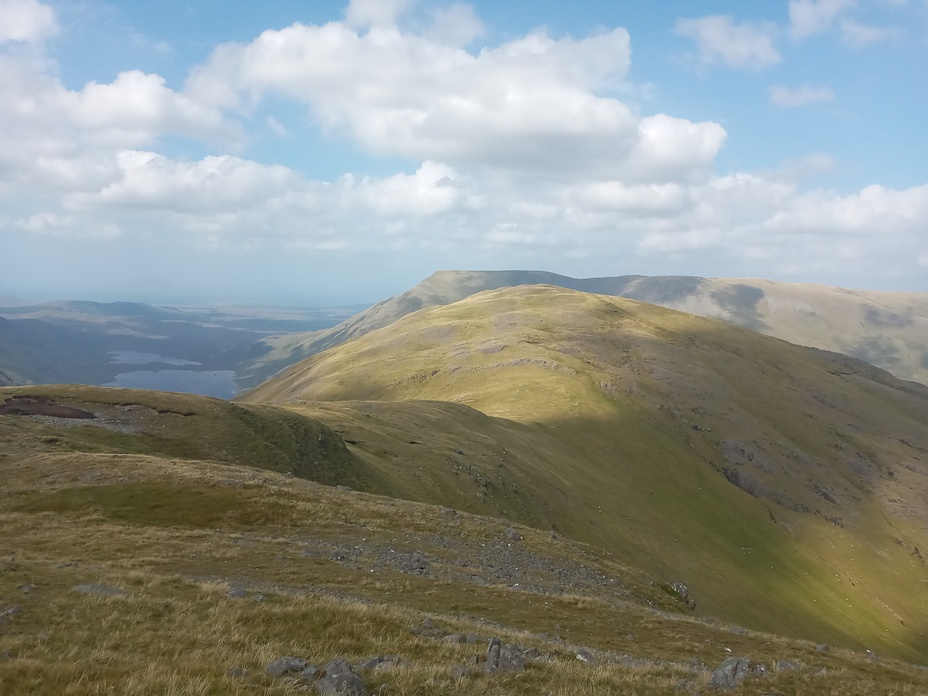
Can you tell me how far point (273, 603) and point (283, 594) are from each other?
1.99 m

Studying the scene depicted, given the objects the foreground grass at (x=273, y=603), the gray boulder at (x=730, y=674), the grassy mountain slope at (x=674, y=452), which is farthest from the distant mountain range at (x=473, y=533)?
the grassy mountain slope at (x=674, y=452)

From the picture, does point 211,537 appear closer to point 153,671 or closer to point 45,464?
point 45,464

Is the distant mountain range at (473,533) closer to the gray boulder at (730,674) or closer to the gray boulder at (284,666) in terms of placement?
the gray boulder at (284,666)

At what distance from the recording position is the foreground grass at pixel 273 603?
13.3 meters

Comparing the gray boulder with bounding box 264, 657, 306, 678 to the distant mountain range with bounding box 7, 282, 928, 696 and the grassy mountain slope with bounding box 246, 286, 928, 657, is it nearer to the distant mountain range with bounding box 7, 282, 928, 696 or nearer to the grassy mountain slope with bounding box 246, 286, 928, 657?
the distant mountain range with bounding box 7, 282, 928, 696

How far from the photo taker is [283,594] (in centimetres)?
2062

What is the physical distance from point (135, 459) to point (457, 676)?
35274 millimetres

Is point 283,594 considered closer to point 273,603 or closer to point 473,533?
point 273,603

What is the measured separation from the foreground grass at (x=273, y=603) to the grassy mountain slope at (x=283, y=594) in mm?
95

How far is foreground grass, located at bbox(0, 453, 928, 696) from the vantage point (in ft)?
43.7

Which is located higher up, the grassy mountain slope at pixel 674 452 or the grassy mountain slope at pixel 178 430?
the grassy mountain slope at pixel 178 430

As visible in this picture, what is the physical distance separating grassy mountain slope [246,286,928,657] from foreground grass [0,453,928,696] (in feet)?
68.2

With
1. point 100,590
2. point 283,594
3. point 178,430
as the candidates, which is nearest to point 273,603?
point 283,594

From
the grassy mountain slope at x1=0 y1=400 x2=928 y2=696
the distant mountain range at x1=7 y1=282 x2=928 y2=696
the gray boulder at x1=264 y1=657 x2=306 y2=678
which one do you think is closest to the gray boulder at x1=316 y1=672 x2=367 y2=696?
the grassy mountain slope at x1=0 y1=400 x2=928 y2=696
